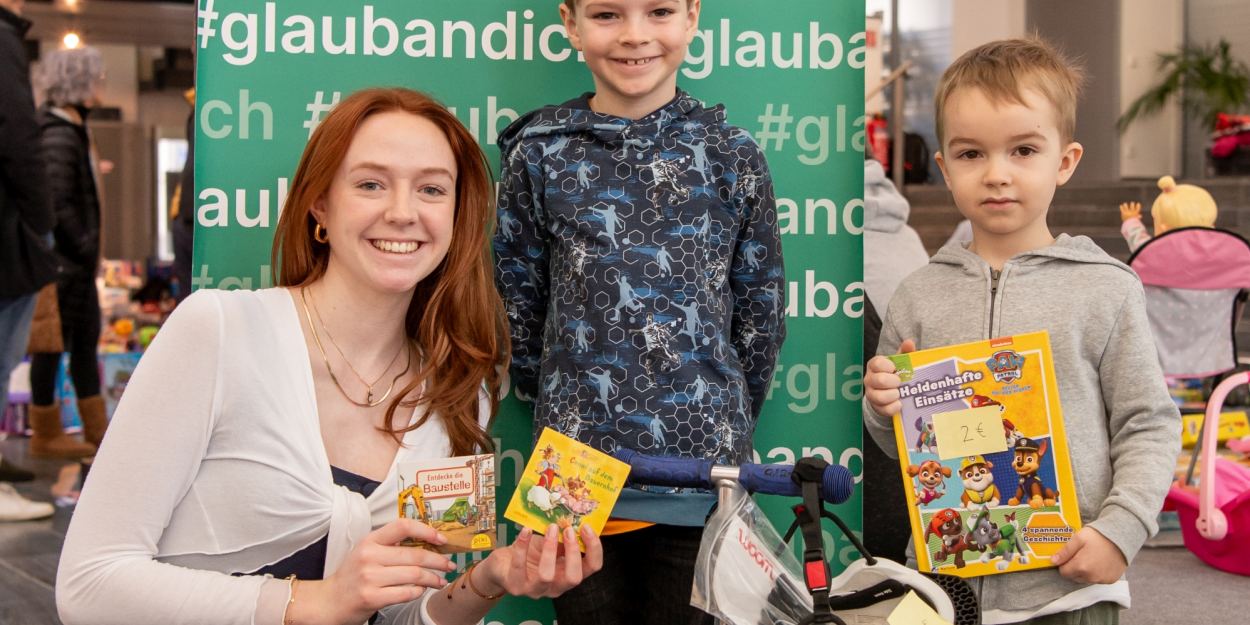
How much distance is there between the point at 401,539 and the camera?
155cm

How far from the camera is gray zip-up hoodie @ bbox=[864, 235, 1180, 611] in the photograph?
175 centimetres

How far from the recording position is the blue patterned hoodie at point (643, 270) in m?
1.92

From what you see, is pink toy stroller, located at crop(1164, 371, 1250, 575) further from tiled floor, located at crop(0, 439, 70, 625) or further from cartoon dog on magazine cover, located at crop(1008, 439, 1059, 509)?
tiled floor, located at crop(0, 439, 70, 625)

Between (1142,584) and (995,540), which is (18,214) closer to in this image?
(995,540)

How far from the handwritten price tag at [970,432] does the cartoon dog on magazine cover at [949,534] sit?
9 centimetres

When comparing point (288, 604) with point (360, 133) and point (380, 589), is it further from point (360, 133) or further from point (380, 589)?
point (360, 133)

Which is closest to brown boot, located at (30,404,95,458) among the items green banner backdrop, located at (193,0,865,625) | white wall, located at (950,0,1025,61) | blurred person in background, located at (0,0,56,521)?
blurred person in background, located at (0,0,56,521)

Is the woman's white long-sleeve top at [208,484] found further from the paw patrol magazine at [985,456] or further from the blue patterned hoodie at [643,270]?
the paw patrol magazine at [985,456]

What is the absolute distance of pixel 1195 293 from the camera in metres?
5.02

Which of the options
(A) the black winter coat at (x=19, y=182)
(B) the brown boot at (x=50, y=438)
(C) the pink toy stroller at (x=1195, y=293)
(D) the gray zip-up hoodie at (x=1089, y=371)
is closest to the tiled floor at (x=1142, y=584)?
(A) the black winter coat at (x=19, y=182)

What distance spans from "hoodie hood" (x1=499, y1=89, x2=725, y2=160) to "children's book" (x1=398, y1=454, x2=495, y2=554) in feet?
2.16

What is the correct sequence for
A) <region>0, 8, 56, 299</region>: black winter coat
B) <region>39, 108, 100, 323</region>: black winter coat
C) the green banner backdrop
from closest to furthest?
the green banner backdrop < <region>0, 8, 56, 299</region>: black winter coat < <region>39, 108, 100, 323</region>: black winter coat

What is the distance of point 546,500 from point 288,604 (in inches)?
15.5

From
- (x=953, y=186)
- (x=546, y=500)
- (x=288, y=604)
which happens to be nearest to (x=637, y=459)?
(x=546, y=500)
